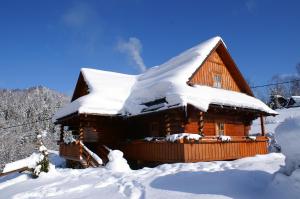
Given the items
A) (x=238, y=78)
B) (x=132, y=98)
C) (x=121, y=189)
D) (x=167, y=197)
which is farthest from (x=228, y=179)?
(x=238, y=78)

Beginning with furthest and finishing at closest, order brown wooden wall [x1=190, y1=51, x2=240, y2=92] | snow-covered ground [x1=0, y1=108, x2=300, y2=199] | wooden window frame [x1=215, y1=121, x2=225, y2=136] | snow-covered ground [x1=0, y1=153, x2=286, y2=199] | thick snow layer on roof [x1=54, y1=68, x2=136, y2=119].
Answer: brown wooden wall [x1=190, y1=51, x2=240, y2=92] < wooden window frame [x1=215, y1=121, x2=225, y2=136] < thick snow layer on roof [x1=54, y1=68, x2=136, y2=119] < snow-covered ground [x1=0, y1=153, x2=286, y2=199] < snow-covered ground [x1=0, y1=108, x2=300, y2=199]

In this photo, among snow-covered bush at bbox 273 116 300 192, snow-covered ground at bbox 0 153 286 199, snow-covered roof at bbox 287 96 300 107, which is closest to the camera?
snow-covered bush at bbox 273 116 300 192

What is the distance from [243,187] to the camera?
9086 millimetres

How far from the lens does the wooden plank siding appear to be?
1562 centimetres

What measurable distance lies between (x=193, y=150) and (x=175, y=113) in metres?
2.68

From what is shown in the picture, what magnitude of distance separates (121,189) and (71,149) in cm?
1023

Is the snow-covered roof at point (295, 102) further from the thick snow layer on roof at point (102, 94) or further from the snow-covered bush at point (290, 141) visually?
the snow-covered bush at point (290, 141)

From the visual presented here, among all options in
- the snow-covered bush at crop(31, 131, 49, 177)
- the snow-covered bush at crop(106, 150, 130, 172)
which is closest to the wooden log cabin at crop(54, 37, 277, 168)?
the snow-covered bush at crop(106, 150, 130, 172)

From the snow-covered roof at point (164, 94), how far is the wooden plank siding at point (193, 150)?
5.99 ft

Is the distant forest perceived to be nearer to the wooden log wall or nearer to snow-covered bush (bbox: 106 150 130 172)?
the wooden log wall

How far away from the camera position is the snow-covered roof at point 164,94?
1672 cm

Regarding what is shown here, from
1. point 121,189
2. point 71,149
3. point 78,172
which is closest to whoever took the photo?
point 121,189

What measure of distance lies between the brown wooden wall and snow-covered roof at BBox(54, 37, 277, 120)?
0.55 m

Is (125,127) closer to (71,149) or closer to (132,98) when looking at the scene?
(132,98)
